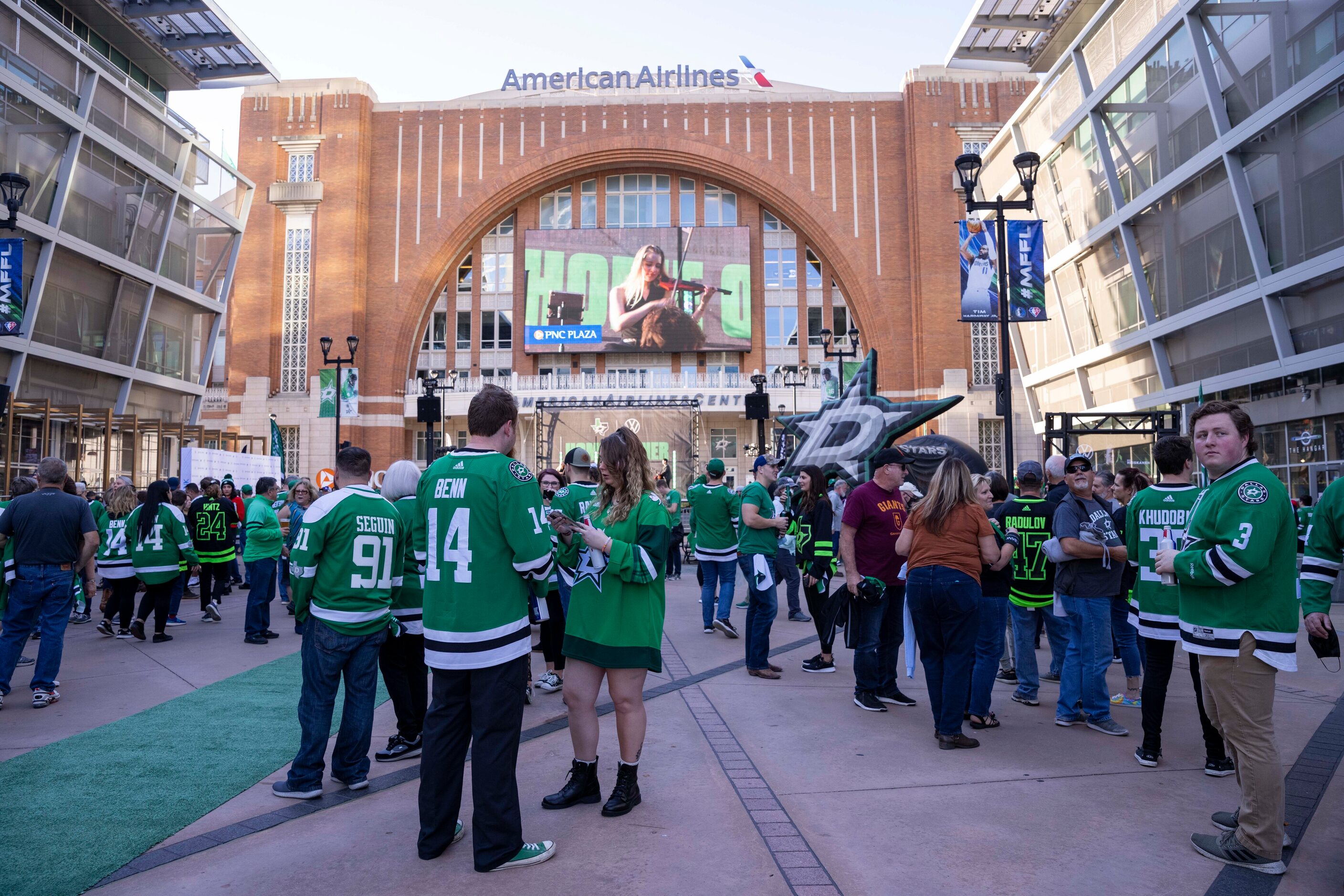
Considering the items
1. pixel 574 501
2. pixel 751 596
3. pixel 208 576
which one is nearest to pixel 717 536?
pixel 751 596

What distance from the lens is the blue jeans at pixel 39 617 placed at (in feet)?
22.3

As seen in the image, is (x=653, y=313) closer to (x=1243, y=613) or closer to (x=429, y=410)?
(x=429, y=410)

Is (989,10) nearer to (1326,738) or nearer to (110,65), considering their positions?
(110,65)

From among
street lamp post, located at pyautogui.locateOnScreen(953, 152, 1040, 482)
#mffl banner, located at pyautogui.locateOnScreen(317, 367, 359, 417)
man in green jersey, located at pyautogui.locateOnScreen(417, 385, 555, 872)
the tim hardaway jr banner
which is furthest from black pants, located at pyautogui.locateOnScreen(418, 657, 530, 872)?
#mffl banner, located at pyautogui.locateOnScreen(317, 367, 359, 417)

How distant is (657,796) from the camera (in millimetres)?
4504

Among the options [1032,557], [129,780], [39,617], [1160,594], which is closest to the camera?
[129,780]

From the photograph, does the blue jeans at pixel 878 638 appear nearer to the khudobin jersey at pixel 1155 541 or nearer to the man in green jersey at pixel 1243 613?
the khudobin jersey at pixel 1155 541

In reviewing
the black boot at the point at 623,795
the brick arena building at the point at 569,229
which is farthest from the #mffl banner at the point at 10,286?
the brick arena building at the point at 569,229

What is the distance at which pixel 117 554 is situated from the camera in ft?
32.7

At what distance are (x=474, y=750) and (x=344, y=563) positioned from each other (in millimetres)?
1544

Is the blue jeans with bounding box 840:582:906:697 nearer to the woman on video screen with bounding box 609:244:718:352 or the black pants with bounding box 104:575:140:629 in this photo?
the black pants with bounding box 104:575:140:629

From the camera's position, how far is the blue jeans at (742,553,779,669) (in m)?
7.73

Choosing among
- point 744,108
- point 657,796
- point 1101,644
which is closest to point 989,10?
point 744,108

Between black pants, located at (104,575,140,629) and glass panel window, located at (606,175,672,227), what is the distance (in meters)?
37.5
